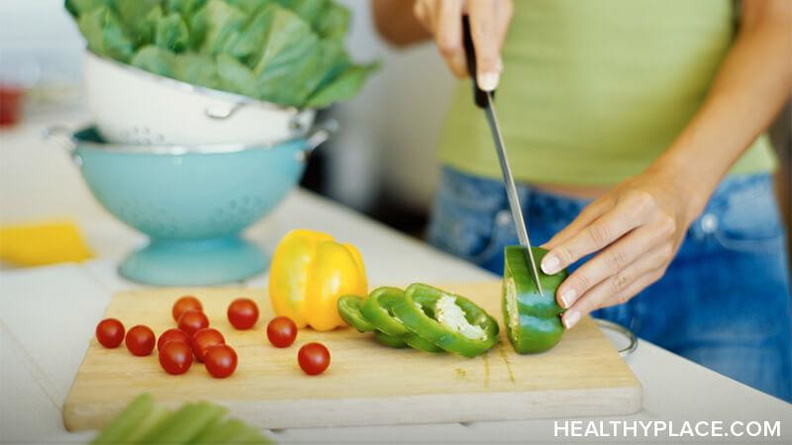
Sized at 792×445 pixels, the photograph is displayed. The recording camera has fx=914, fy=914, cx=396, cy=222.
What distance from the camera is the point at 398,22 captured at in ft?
5.55

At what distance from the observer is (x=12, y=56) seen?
337 cm

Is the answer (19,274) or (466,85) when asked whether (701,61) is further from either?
(19,274)

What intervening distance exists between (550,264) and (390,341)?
189mm

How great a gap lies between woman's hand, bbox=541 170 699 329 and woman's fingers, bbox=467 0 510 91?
227 mm

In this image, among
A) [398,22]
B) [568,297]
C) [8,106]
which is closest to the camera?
[568,297]

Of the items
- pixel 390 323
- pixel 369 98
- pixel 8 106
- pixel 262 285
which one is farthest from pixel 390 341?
pixel 369 98

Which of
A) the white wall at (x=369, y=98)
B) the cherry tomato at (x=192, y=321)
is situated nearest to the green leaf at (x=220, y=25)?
the cherry tomato at (x=192, y=321)

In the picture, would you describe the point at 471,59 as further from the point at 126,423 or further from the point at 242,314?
the point at 126,423

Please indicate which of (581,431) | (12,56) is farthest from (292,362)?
(12,56)

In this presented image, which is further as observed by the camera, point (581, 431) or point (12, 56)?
point (12, 56)

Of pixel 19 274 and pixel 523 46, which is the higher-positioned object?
pixel 523 46

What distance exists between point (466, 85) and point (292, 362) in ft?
2.42

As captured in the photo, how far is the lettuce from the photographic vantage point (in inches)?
46.8

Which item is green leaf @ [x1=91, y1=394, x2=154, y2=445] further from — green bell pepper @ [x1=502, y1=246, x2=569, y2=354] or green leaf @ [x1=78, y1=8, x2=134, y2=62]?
green leaf @ [x1=78, y1=8, x2=134, y2=62]
